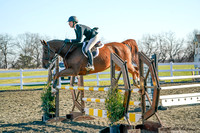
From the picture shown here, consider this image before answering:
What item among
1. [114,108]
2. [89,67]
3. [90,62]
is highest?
[90,62]

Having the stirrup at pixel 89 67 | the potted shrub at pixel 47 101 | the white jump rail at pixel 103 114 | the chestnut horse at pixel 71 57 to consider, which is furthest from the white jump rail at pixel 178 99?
the potted shrub at pixel 47 101

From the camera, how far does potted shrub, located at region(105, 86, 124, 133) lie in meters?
4.03

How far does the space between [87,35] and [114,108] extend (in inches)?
105

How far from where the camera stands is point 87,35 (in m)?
6.16

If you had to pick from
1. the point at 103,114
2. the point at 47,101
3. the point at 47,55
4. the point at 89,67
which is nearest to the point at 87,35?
the point at 89,67

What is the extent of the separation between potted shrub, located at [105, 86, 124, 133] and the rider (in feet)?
7.02

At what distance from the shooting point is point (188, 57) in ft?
187

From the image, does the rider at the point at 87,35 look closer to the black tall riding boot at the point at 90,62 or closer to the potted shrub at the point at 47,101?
the black tall riding boot at the point at 90,62

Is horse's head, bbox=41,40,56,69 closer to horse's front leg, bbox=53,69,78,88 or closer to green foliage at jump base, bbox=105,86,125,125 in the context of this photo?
horse's front leg, bbox=53,69,78,88

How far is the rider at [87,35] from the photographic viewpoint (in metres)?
5.84

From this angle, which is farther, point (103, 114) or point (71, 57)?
point (71, 57)

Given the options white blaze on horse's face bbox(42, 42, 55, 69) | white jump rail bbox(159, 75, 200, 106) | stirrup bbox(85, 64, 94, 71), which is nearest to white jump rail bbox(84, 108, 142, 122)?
stirrup bbox(85, 64, 94, 71)

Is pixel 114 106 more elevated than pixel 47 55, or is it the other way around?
pixel 47 55

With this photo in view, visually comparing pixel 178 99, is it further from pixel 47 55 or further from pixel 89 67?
pixel 47 55
